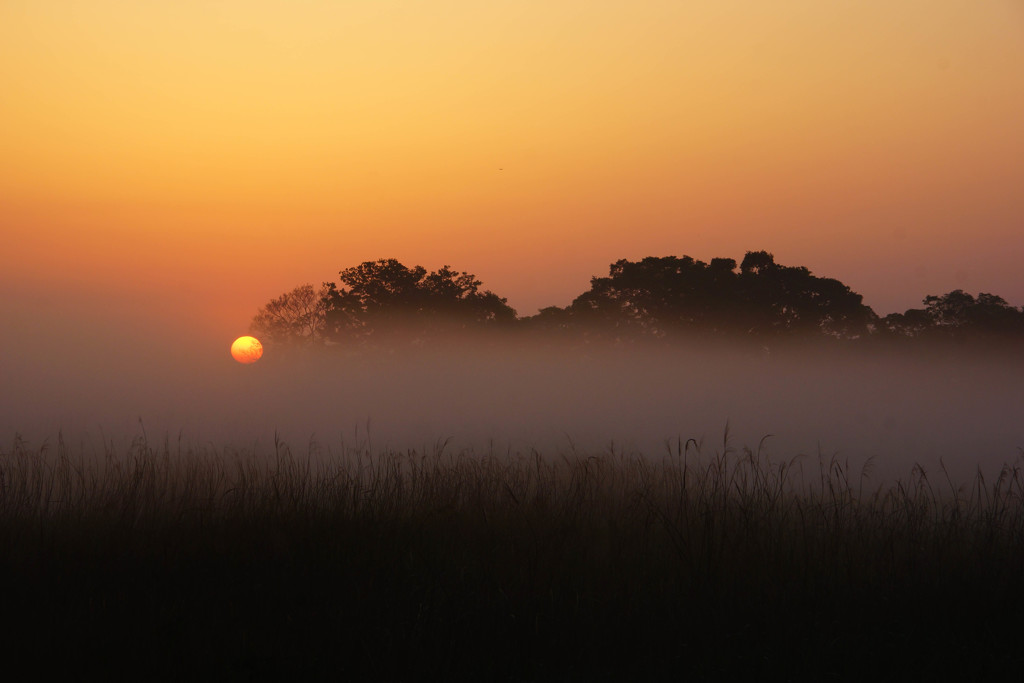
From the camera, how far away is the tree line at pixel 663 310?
23547mm

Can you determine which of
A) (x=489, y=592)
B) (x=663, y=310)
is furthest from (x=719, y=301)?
(x=489, y=592)

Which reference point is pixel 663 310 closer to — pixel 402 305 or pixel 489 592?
pixel 402 305

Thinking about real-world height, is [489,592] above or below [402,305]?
below

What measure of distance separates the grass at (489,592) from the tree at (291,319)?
23593 mm

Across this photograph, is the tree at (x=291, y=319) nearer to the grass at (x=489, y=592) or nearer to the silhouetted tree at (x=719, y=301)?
the silhouetted tree at (x=719, y=301)

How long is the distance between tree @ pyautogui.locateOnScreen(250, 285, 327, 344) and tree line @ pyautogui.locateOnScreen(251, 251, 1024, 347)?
112 cm

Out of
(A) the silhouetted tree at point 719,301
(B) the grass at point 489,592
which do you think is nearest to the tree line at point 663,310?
(A) the silhouetted tree at point 719,301

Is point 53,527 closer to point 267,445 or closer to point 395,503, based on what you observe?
point 395,503

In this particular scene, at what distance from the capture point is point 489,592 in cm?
436

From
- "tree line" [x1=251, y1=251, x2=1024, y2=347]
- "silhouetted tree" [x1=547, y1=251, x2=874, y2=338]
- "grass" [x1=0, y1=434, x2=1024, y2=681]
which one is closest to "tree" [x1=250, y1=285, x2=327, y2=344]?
"tree line" [x1=251, y1=251, x2=1024, y2=347]

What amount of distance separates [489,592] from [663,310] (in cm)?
2134

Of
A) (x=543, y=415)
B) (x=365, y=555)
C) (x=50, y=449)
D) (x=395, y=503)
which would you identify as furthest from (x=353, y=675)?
(x=543, y=415)

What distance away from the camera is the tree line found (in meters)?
23.5

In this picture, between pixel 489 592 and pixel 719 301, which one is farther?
pixel 719 301
